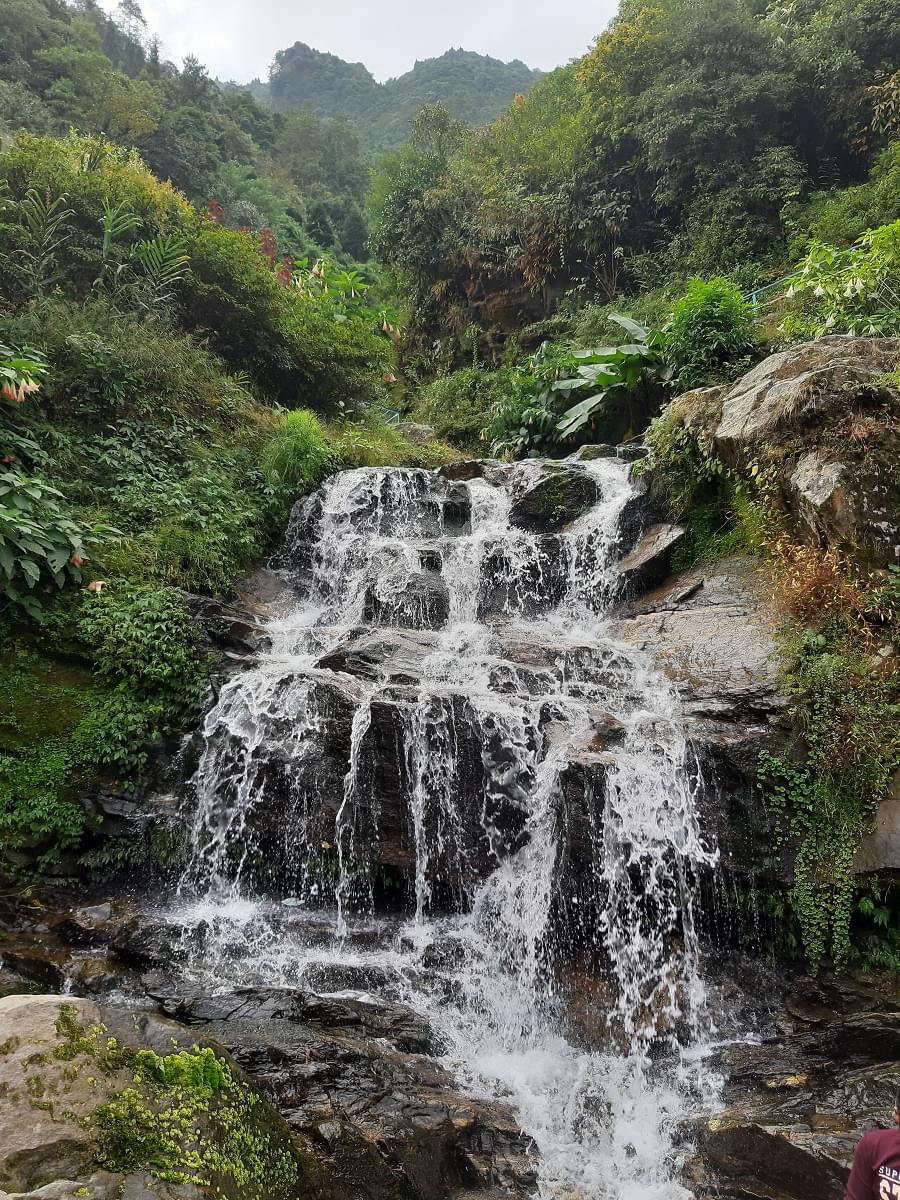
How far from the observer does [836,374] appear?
7152 millimetres

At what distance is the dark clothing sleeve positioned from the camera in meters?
2.34

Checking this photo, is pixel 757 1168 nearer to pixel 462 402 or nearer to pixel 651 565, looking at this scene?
pixel 651 565

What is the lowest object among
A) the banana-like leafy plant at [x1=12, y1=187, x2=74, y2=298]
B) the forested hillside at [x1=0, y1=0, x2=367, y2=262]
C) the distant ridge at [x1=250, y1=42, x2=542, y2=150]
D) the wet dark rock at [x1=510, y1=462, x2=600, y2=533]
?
the wet dark rock at [x1=510, y1=462, x2=600, y2=533]

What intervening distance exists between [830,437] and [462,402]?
11947mm

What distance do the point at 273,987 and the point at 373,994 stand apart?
763mm

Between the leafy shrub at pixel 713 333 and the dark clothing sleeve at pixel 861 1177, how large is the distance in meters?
10.1

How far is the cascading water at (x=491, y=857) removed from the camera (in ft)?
15.3

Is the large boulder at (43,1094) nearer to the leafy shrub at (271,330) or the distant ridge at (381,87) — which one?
the leafy shrub at (271,330)

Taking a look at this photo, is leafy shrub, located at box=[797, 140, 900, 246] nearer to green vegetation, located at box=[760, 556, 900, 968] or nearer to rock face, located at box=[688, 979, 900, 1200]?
green vegetation, located at box=[760, 556, 900, 968]

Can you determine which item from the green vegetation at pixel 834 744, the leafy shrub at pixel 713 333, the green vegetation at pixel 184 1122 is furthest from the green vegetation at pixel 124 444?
the green vegetation at pixel 834 744

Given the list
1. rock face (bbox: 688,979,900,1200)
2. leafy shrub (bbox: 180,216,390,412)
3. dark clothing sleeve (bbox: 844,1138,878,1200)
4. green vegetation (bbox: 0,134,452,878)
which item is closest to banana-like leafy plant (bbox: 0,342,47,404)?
green vegetation (bbox: 0,134,452,878)

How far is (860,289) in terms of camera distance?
26.9ft

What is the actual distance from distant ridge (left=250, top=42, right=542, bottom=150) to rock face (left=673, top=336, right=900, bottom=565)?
52.6m

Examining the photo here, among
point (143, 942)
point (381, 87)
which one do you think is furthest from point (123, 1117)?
point (381, 87)
